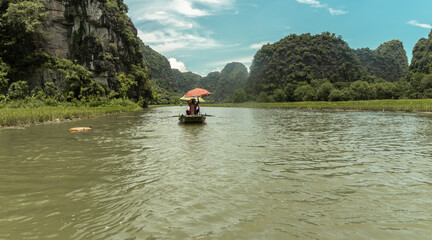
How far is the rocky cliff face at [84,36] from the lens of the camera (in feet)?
141

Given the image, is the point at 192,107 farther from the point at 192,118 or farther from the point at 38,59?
the point at 38,59

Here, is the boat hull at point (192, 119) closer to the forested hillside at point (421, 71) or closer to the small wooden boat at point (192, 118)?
the small wooden boat at point (192, 118)

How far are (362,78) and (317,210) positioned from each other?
125008 mm

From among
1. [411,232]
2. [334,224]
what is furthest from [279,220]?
[411,232]

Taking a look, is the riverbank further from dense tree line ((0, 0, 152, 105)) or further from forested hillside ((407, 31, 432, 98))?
forested hillside ((407, 31, 432, 98))

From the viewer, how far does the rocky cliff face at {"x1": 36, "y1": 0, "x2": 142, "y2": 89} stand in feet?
141

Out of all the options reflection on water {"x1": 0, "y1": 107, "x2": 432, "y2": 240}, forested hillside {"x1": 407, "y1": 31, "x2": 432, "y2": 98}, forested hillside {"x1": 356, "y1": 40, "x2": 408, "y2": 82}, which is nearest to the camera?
reflection on water {"x1": 0, "y1": 107, "x2": 432, "y2": 240}

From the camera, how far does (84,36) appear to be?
151 feet

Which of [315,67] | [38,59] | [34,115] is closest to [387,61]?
[315,67]

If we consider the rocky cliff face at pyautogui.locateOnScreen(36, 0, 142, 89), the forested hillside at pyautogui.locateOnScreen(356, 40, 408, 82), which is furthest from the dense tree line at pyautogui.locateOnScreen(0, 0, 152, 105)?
the forested hillside at pyautogui.locateOnScreen(356, 40, 408, 82)

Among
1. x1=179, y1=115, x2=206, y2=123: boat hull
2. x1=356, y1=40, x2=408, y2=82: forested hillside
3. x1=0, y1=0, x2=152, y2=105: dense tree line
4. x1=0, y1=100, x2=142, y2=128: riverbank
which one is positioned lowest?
x1=179, y1=115, x2=206, y2=123: boat hull

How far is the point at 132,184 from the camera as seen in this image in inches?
232

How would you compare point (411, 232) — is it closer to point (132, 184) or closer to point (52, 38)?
point (132, 184)

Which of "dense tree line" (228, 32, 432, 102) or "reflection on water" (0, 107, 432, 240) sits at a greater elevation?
"dense tree line" (228, 32, 432, 102)
